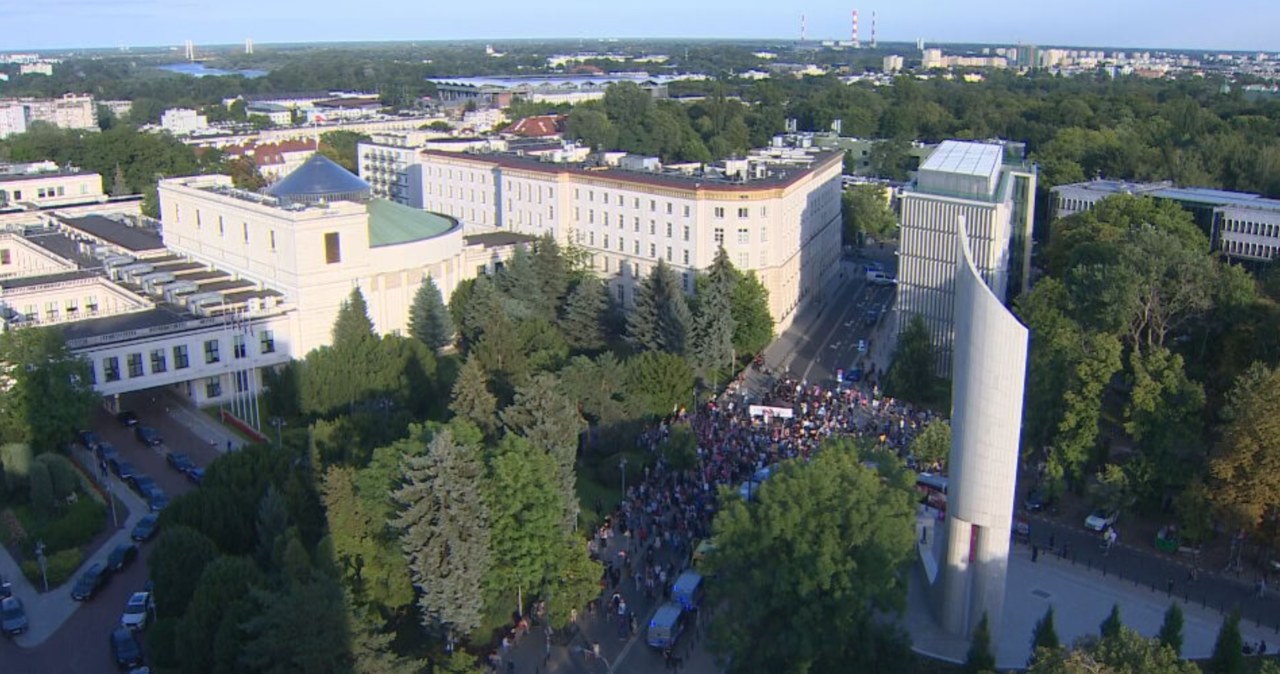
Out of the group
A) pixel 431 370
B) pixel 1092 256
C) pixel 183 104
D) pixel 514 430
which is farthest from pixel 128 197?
pixel 183 104

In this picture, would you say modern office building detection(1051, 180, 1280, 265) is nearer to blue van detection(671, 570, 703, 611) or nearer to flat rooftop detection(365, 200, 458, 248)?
flat rooftop detection(365, 200, 458, 248)

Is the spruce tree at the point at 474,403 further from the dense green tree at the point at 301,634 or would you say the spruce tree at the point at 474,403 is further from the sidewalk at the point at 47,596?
the dense green tree at the point at 301,634

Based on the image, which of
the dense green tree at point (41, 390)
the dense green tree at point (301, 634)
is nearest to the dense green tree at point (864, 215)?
the dense green tree at point (41, 390)

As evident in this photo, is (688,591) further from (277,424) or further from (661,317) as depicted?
(661,317)

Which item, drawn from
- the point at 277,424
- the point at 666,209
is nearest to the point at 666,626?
the point at 277,424

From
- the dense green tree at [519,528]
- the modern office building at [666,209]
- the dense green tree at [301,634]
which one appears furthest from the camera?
the modern office building at [666,209]

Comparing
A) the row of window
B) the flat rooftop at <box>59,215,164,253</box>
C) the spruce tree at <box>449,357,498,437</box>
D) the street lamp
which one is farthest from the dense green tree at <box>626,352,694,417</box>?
the flat rooftop at <box>59,215,164,253</box>
